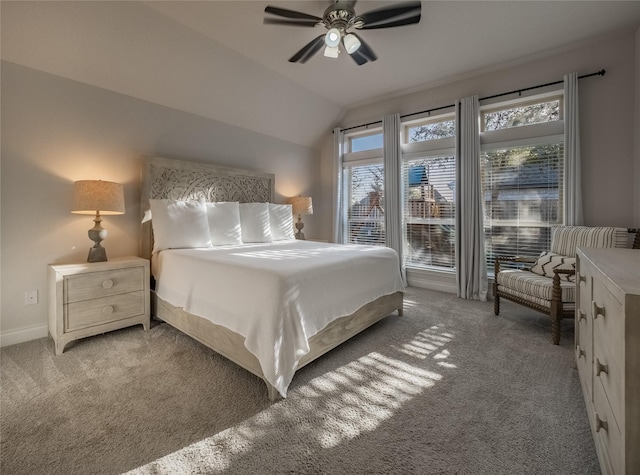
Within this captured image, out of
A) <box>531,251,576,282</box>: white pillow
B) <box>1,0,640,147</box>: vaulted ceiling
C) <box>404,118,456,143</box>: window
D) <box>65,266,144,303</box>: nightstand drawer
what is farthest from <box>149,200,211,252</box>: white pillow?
<box>531,251,576,282</box>: white pillow

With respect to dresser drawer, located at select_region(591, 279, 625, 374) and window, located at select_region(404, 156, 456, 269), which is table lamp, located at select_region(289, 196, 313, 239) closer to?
window, located at select_region(404, 156, 456, 269)

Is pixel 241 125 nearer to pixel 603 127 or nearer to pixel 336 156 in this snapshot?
pixel 336 156

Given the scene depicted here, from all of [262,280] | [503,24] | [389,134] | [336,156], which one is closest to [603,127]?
[503,24]

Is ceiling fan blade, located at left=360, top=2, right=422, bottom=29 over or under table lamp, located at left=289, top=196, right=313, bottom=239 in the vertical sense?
over

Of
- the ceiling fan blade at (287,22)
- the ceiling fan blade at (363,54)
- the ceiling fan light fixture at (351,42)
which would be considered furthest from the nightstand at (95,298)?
the ceiling fan blade at (363,54)

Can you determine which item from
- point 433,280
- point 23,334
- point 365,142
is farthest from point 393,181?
point 23,334

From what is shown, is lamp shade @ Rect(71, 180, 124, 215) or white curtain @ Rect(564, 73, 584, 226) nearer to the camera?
lamp shade @ Rect(71, 180, 124, 215)

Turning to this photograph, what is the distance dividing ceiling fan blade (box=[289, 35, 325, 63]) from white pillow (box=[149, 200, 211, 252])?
71.3 inches

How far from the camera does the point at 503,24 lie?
2.74 meters

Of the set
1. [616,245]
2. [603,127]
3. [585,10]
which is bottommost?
[616,245]

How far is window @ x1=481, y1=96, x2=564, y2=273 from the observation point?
3.26m

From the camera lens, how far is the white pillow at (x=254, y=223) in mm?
3578

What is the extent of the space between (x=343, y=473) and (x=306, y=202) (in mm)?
3742

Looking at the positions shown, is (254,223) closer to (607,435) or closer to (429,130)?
(429,130)
